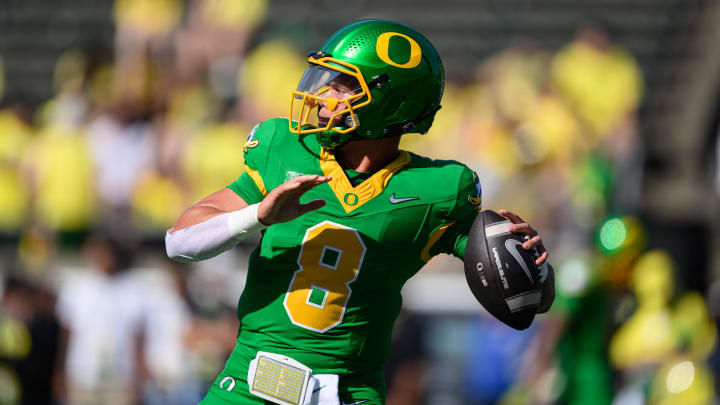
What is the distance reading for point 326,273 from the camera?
358 cm

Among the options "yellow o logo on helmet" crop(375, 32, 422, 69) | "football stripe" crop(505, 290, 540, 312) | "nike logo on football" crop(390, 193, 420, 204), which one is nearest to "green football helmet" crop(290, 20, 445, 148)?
"yellow o logo on helmet" crop(375, 32, 422, 69)

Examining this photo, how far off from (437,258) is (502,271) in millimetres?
5439

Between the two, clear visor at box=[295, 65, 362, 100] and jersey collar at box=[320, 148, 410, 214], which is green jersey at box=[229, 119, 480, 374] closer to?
jersey collar at box=[320, 148, 410, 214]

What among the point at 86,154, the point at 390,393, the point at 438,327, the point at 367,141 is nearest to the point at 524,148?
the point at 438,327

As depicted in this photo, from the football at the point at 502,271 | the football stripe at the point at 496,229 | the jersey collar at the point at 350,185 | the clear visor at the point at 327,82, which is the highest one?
the clear visor at the point at 327,82

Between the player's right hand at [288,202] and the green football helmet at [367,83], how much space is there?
1.03 ft

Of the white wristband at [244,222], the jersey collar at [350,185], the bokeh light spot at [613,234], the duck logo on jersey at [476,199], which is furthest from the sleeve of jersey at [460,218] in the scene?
the bokeh light spot at [613,234]

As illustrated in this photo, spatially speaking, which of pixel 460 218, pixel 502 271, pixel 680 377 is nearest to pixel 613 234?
pixel 680 377

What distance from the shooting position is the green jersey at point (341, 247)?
358 cm

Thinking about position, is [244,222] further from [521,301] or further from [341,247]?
[521,301]

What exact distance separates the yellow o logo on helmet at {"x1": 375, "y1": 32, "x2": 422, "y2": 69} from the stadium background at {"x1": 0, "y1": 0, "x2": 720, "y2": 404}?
3.54 meters

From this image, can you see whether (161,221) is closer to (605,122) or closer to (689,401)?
(605,122)

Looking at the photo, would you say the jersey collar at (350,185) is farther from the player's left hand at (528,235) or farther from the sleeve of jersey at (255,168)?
the player's left hand at (528,235)

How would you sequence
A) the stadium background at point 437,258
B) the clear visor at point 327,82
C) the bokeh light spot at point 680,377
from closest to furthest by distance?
the clear visor at point 327,82
the bokeh light spot at point 680,377
the stadium background at point 437,258
